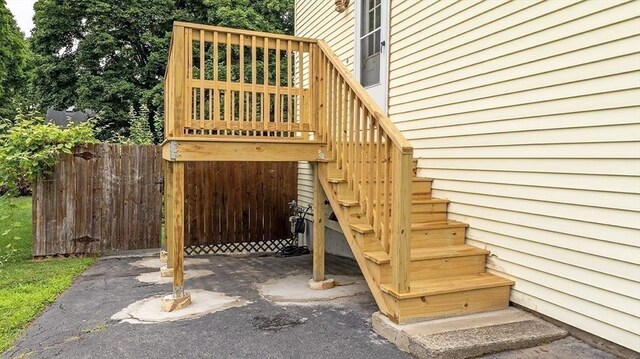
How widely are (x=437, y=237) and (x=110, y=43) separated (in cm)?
1605

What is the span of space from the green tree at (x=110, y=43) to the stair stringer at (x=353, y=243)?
12.7 m

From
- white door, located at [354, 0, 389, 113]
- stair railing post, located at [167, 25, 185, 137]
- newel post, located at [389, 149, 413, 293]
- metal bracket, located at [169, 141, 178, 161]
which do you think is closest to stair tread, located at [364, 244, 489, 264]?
newel post, located at [389, 149, 413, 293]

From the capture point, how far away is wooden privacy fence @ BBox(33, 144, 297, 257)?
18.9 feet

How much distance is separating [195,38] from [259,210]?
12.3 feet

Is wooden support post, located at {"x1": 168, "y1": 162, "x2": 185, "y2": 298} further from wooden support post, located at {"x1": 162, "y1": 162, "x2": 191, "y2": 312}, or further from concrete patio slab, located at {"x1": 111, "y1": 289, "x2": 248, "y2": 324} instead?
concrete patio slab, located at {"x1": 111, "y1": 289, "x2": 248, "y2": 324}

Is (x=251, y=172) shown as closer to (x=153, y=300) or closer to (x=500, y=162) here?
(x=153, y=300)

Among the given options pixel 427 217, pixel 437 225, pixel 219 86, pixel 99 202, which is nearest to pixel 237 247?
pixel 99 202

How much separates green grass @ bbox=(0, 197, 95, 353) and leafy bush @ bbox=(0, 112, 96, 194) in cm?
39

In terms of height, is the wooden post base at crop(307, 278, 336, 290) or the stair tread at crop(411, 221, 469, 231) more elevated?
the stair tread at crop(411, 221, 469, 231)

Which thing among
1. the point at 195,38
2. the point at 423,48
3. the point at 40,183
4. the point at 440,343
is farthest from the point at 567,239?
the point at 40,183

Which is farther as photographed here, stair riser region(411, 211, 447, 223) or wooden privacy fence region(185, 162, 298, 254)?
wooden privacy fence region(185, 162, 298, 254)

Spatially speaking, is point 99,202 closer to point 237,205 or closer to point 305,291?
point 237,205

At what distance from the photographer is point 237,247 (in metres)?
6.91

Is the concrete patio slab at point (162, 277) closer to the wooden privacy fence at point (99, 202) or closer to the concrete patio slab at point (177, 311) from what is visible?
the concrete patio slab at point (177, 311)
